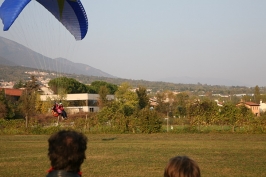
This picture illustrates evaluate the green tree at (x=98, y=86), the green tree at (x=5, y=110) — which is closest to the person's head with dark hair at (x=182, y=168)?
the green tree at (x=5, y=110)

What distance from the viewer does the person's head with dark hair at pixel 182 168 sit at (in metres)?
2.85

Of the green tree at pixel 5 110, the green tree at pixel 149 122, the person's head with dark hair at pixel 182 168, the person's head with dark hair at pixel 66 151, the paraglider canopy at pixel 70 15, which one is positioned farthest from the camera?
the green tree at pixel 5 110

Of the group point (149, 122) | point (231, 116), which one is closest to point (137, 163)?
point (149, 122)

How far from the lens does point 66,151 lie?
301 centimetres

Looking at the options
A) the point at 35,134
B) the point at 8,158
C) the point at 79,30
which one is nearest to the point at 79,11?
the point at 79,30

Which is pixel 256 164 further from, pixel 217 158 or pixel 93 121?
pixel 93 121

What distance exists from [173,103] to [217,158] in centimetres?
8595

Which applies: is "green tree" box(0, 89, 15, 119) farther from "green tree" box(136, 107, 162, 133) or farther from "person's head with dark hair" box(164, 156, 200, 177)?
"person's head with dark hair" box(164, 156, 200, 177)

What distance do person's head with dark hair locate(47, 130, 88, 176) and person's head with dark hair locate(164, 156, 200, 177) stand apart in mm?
649

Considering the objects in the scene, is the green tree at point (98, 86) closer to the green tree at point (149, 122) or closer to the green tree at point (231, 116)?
the green tree at point (231, 116)

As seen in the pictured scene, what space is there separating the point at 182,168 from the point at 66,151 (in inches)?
32.0

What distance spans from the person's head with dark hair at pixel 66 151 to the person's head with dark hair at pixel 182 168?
0.65m

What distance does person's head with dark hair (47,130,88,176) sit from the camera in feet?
9.90

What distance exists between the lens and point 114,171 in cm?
1222
